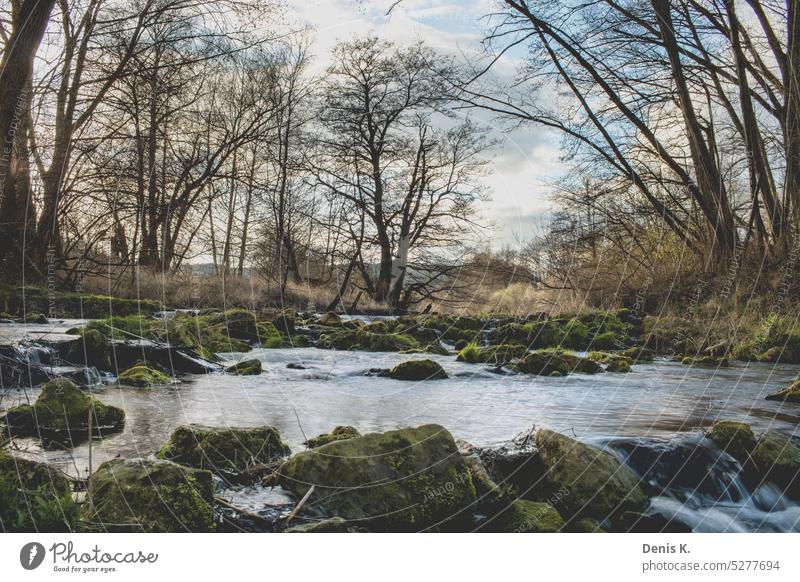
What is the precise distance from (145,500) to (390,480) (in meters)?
0.90

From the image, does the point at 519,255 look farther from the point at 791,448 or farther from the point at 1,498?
the point at 1,498

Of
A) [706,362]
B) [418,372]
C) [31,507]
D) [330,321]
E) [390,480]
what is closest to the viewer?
[31,507]

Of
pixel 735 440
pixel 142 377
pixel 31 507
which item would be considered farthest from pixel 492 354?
pixel 31 507

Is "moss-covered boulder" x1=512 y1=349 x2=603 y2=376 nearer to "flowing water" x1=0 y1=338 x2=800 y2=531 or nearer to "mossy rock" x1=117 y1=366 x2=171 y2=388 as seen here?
"flowing water" x1=0 y1=338 x2=800 y2=531

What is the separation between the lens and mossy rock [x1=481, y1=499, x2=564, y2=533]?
209cm

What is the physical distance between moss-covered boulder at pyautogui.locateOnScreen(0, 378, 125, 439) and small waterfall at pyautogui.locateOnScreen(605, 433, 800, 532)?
3039mm

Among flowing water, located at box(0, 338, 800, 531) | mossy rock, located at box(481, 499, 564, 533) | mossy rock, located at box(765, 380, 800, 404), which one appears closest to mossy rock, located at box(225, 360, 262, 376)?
flowing water, located at box(0, 338, 800, 531)

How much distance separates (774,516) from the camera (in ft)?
8.65

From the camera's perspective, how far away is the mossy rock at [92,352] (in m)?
4.98

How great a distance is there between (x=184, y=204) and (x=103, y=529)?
1.86 meters

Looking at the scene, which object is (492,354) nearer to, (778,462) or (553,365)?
(553,365)

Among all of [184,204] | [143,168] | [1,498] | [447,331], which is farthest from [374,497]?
[447,331]

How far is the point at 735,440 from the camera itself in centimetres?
307

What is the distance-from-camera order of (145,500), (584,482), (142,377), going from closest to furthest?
(145,500)
(584,482)
(142,377)
